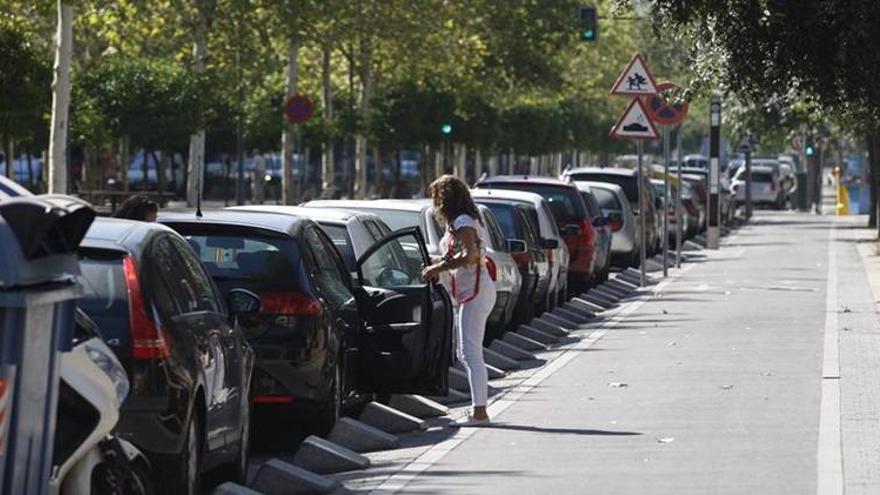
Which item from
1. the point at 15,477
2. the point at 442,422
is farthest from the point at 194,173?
the point at 15,477

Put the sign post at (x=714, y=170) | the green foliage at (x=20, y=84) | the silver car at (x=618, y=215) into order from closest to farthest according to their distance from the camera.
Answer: the green foliage at (x=20, y=84) → the silver car at (x=618, y=215) → the sign post at (x=714, y=170)

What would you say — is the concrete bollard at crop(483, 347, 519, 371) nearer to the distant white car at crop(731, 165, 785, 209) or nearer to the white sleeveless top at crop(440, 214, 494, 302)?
the white sleeveless top at crop(440, 214, 494, 302)

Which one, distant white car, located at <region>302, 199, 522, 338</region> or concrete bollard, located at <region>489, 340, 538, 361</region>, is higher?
distant white car, located at <region>302, 199, 522, 338</region>

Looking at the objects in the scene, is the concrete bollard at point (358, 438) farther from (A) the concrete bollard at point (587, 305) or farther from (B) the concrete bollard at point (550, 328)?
(A) the concrete bollard at point (587, 305)

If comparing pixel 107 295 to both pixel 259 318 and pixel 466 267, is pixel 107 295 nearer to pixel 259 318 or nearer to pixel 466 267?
pixel 259 318

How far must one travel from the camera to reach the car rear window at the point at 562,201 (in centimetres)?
3084

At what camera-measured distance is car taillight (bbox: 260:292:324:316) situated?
13867 mm

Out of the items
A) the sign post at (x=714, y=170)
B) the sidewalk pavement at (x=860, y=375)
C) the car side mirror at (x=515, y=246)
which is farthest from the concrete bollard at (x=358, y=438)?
the sign post at (x=714, y=170)

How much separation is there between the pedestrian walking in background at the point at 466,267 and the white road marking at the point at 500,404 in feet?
1.59

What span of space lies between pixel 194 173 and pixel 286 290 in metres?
39.7

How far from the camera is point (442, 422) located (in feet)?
52.6

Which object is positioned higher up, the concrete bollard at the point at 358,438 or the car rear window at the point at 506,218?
the car rear window at the point at 506,218

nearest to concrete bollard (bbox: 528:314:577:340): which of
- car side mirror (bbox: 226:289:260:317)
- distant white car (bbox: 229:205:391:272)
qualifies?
distant white car (bbox: 229:205:391:272)

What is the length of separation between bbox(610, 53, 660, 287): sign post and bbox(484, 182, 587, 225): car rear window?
5.92 feet
